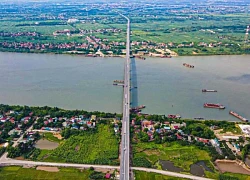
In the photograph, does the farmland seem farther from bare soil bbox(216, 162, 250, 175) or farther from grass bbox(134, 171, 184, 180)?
grass bbox(134, 171, 184, 180)

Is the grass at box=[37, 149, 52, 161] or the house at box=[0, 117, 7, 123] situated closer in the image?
the grass at box=[37, 149, 52, 161]

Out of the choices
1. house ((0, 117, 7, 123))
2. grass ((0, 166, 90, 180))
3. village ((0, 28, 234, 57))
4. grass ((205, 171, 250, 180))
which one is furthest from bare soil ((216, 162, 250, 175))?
village ((0, 28, 234, 57))

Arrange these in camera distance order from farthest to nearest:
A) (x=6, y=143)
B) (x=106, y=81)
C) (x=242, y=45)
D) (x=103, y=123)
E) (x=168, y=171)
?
(x=242, y=45)
(x=106, y=81)
(x=103, y=123)
(x=6, y=143)
(x=168, y=171)

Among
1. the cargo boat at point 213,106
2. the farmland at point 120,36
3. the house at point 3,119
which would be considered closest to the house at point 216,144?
the cargo boat at point 213,106

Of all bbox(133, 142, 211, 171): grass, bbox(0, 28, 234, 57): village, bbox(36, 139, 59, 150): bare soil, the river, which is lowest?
bbox(133, 142, 211, 171): grass

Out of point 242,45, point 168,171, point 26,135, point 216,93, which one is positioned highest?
point 242,45

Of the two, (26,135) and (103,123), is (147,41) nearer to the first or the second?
(103,123)

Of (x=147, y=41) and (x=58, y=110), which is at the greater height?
(x=147, y=41)

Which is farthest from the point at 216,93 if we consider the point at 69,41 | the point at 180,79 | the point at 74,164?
the point at 69,41
